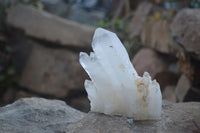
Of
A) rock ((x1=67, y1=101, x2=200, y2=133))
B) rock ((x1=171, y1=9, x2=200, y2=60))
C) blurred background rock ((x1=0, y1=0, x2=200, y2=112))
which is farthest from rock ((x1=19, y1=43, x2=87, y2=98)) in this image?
rock ((x1=67, y1=101, x2=200, y2=133))

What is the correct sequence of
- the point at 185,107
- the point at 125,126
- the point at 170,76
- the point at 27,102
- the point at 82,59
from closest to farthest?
the point at 125,126, the point at 82,59, the point at 185,107, the point at 27,102, the point at 170,76

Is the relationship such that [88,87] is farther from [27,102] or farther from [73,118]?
[27,102]

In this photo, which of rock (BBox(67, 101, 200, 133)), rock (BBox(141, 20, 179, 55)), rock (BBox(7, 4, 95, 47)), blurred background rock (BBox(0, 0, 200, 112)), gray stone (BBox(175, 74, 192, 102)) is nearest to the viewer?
rock (BBox(67, 101, 200, 133))

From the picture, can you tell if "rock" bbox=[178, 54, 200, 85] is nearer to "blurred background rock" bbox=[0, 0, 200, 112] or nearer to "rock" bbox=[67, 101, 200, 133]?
"blurred background rock" bbox=[0, 0, 200, 112]

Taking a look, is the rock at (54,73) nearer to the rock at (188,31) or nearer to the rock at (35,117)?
the rock at (188,31)

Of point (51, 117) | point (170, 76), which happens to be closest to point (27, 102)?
point (51, 117)

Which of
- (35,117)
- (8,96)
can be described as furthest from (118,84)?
(8,96)
